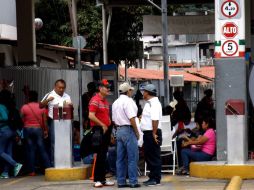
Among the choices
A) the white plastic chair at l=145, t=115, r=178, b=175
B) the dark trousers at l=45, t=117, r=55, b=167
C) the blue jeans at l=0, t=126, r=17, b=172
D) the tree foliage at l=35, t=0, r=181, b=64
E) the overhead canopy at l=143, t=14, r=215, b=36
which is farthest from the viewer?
the tree foliage at l=35, t=0, r=181, b=64

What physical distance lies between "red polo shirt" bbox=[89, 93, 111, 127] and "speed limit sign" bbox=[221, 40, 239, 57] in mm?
2653

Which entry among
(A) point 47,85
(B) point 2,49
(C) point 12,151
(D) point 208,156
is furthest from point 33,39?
(D) point 208,156

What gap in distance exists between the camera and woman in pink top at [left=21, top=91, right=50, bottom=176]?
15.4 meters

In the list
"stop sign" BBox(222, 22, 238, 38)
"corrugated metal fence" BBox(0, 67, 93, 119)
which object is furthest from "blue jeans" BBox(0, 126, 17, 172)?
"stop sign" BBox(222, 22, 238, 38)

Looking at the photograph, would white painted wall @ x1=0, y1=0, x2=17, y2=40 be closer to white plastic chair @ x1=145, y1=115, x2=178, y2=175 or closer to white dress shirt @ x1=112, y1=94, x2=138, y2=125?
white plastic chair @ x1=145, y1=115, x2=178, y2=175

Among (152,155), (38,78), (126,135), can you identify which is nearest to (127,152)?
(126,135)

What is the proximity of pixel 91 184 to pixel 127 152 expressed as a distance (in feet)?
3.56

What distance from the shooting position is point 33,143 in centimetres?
1557

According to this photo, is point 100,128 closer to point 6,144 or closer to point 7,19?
point 6,144

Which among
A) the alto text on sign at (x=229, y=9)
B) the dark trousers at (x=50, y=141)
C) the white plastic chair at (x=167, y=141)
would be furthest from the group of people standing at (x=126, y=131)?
the dark trousers at (x=50, y=141)

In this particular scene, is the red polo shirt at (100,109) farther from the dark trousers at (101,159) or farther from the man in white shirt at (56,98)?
the man in white shirt at (56,98)

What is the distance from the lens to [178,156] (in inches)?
607

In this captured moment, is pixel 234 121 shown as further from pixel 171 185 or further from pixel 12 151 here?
pixel 12 151

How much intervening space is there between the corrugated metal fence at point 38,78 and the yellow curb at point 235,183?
7902mm
